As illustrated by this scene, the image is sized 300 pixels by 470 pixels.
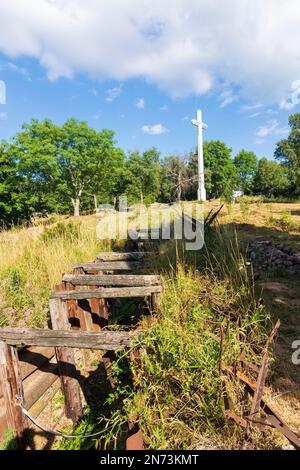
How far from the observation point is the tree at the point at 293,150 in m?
26.5

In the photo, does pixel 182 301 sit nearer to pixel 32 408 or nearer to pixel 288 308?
pixel 288 308

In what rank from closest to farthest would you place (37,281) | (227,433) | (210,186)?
(227,433)
(37,281)
(210,186)

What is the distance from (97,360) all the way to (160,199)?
3737 centimetres

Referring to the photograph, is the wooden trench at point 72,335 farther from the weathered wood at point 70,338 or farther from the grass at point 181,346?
the grass at point 181,346

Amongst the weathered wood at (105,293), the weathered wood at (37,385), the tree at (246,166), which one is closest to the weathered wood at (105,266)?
the weathered wood at (105,293)

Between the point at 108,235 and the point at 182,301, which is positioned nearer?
the point at 182,301

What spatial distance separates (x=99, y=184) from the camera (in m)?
26.8

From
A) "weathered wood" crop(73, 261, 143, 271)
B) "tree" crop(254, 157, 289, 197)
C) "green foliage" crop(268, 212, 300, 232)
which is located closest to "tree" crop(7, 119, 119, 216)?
"green foliage" crop(268, 212, 300, 232)

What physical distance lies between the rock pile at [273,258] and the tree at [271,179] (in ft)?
116

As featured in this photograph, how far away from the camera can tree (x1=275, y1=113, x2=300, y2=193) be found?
2652 centimetres

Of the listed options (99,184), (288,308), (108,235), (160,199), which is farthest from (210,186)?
(288,308)

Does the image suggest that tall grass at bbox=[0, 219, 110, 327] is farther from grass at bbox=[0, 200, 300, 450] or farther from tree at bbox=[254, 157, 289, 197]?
tree at bbox=[254, 157, 289, 197]
